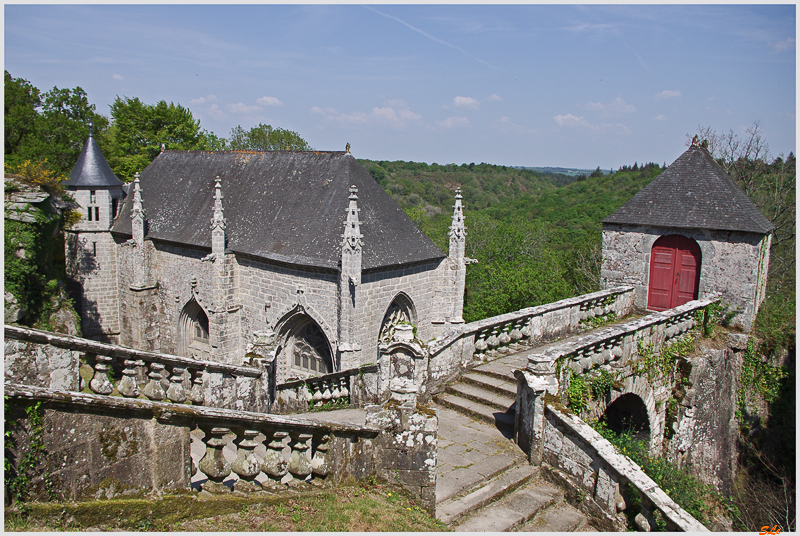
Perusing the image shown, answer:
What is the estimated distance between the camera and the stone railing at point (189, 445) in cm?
375

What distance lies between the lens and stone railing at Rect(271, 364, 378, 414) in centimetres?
940

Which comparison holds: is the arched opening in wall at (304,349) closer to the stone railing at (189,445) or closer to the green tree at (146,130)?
the stone railing at (189,445)

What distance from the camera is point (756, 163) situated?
25.8 metres

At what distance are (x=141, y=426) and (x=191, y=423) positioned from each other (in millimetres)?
348

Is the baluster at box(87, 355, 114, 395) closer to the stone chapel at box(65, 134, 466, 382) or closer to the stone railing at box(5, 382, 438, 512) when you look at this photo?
the stone railing at box(5, 382, 438, 512)

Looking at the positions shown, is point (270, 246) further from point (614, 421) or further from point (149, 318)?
point (614, 421)

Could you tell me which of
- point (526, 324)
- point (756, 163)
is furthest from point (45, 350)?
point (756, 163)

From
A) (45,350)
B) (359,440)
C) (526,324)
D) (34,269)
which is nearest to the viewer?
(359,440)

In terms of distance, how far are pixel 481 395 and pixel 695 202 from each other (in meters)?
10.2

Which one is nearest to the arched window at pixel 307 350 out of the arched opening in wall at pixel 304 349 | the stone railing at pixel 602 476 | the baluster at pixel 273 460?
the arched opening in wall at pixel 304 349

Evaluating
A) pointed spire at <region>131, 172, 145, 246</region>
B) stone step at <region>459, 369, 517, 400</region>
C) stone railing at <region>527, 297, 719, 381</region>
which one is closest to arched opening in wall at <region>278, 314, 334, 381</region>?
stone step at <region>459, 369, 517, 400</region>

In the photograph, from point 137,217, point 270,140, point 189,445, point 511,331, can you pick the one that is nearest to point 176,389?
point 189,445

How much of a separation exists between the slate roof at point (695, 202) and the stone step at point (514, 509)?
35.1 ft

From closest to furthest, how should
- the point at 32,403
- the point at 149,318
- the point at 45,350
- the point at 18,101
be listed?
1. the point at 32,403
2. the point at 45,350
3. the point at 149,318
4. the point at 18,101
